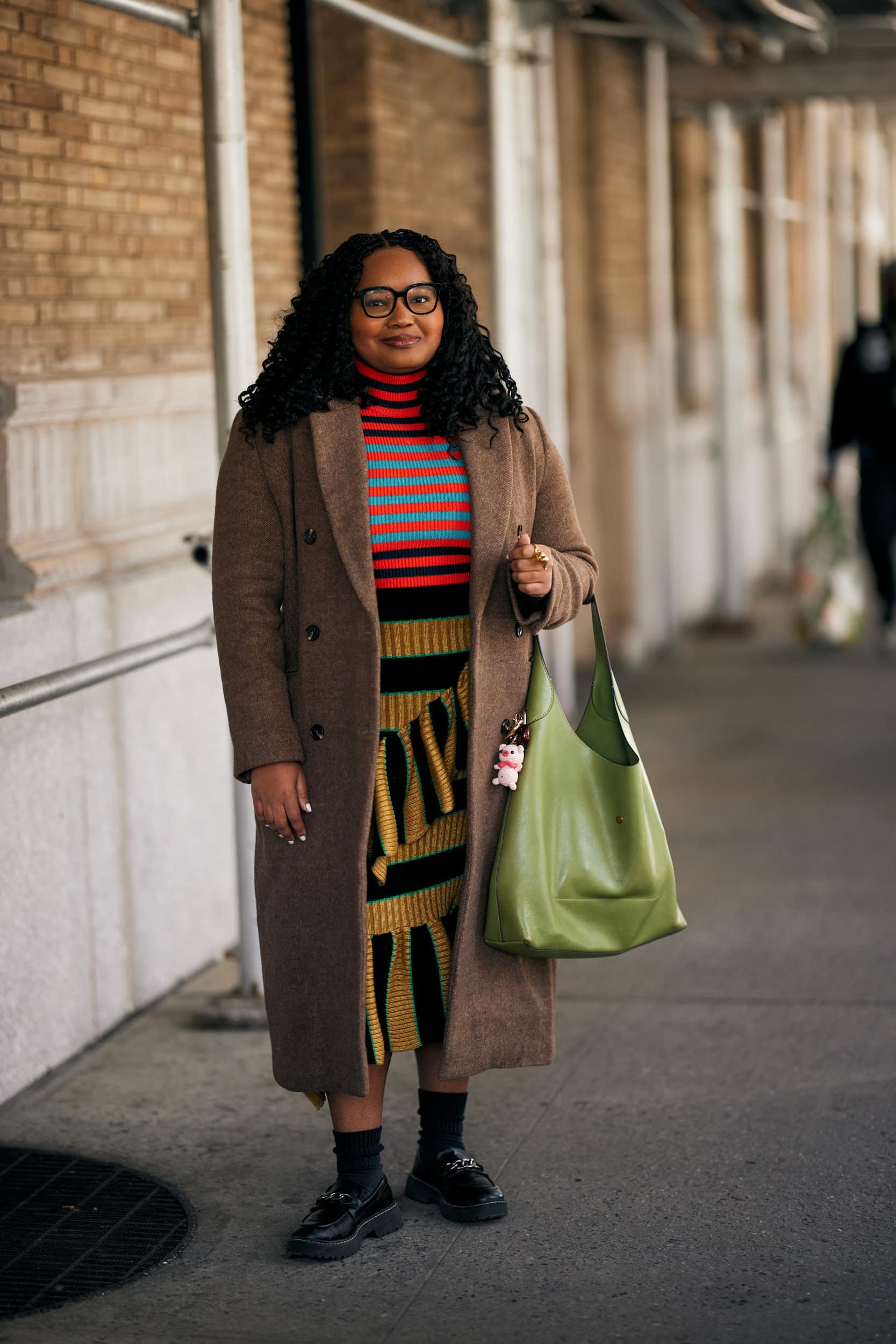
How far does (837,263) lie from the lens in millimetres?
21188

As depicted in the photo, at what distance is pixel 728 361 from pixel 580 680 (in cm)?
244

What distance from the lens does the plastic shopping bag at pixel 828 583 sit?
9.77 m

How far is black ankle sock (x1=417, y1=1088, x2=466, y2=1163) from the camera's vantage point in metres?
3.59

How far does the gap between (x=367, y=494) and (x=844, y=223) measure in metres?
17.9

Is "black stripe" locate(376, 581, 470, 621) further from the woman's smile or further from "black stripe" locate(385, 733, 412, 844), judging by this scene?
the woman's smile

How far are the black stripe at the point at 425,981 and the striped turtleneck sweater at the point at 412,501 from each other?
65cm

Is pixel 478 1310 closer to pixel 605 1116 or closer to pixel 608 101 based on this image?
pixel 605 1116

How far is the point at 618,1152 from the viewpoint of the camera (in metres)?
3.91

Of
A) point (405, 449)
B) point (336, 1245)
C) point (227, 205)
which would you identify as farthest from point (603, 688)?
point (227, 205)

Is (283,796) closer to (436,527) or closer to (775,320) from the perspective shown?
(436,527)

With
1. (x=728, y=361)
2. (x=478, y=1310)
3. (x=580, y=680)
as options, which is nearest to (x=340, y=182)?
(x=580, y=680)

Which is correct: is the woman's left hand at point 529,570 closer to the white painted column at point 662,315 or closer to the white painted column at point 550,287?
the white painted column at point 550,287

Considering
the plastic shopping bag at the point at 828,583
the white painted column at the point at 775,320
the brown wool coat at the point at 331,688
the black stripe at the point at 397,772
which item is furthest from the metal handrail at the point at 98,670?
the white painted column at the point at 775,320

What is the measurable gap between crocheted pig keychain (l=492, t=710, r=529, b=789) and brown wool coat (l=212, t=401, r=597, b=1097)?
0.06 feet
